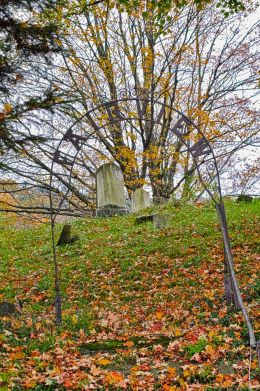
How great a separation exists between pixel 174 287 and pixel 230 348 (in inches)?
116

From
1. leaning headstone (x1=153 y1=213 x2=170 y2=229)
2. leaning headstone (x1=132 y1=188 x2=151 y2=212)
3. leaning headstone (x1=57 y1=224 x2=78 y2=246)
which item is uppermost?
leaning headstone (x1=132 y1=188 x2=151 y2=212)

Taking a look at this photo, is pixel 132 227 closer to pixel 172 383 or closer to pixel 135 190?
pixel 135 190

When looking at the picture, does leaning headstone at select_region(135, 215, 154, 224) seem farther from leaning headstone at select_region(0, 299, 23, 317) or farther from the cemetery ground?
leaning headstone at select_region(0, 299, 23, 317)

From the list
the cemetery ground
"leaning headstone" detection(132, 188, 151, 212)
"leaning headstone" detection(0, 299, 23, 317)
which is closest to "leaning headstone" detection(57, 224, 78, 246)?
the cemetery ground

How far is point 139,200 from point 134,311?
32.3ft

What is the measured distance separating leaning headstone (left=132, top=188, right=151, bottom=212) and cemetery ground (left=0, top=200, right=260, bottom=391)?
372 cm

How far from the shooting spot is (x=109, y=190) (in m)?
15.5

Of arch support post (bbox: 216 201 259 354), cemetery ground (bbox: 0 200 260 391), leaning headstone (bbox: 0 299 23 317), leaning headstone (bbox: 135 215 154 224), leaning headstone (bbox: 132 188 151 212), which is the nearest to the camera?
cemetery ground (bbox: 0 200 260 391)

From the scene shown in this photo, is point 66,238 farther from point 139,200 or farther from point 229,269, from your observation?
point 229,269

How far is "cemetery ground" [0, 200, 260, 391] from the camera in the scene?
13.8ft

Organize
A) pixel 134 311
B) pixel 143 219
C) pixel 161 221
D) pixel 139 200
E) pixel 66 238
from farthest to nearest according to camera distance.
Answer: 1. pixel 139 200
2. pixel 143 219
3. pixel 161 221
4. pixel 66 238
5. pixel 134 311

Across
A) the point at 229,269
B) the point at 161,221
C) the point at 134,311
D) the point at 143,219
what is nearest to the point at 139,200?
the point at 143,219

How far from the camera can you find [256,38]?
17375mm

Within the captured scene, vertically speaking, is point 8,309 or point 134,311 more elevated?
point 8,309
